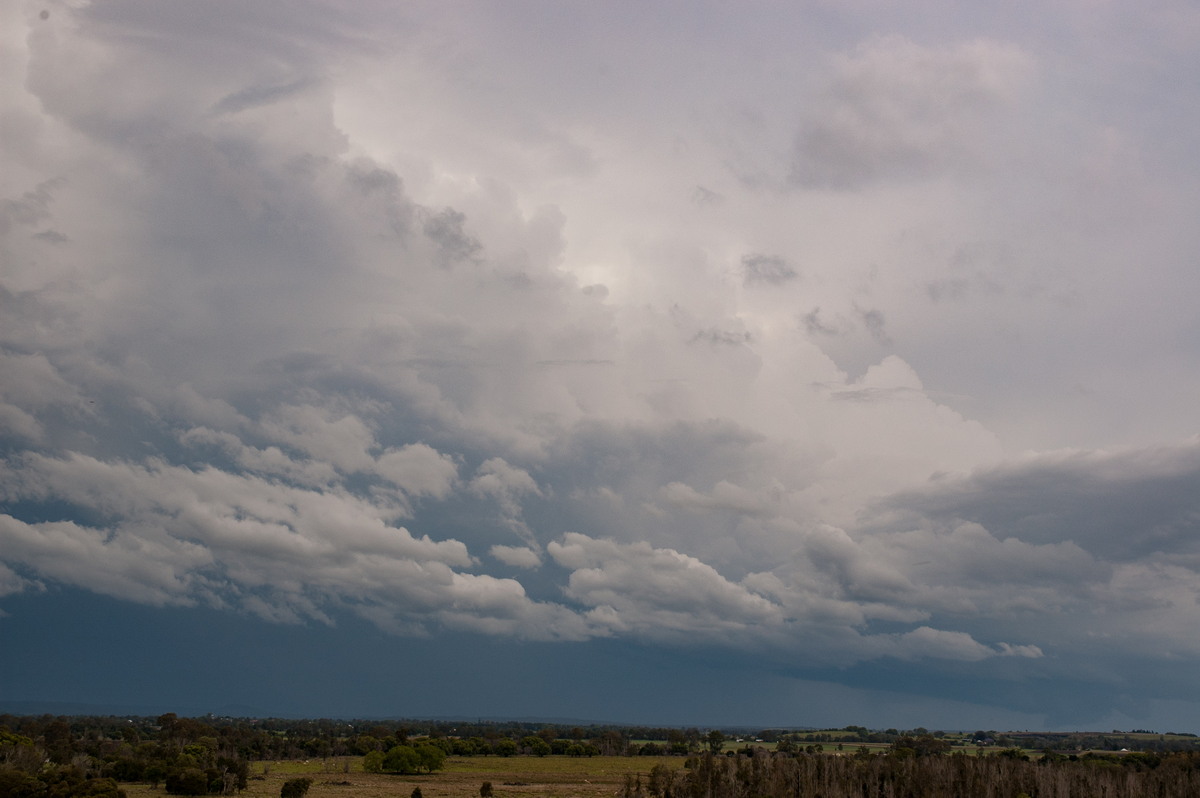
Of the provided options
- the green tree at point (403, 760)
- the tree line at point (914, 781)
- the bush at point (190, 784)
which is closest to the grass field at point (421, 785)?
the bush at point (190, 784)

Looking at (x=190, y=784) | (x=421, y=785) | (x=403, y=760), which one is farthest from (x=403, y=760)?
(x=190, y=784)

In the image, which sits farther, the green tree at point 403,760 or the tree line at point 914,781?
the green tree at point 403,760

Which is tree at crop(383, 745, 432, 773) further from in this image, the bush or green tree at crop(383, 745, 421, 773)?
the bush

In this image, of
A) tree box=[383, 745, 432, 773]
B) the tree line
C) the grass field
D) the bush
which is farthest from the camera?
tree box=[383, 745, 432, 773]

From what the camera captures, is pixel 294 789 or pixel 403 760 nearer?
pixel 294 789

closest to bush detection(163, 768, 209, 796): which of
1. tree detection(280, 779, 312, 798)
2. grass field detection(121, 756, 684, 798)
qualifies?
grass field detection(121, 756, 684, 798)

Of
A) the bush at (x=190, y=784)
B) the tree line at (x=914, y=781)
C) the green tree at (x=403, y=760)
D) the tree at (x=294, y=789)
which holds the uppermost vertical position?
the tree line at (x=914, y=781)

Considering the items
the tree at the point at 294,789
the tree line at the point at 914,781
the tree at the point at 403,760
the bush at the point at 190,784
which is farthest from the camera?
the tree at the point at 403,760

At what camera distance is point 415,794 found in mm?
133125

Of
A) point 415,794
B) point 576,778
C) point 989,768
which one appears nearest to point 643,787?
point 576,778

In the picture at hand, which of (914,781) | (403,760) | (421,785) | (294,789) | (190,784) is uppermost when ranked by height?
(914,781)

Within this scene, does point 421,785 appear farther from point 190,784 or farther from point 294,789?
point 294,789

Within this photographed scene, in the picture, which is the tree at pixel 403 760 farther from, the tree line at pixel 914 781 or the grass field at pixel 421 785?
the tree line at pixel 914 781

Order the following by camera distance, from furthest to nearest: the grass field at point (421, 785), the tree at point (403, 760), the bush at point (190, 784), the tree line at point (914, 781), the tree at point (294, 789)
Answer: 1. the tree at point (403, 760)
2. the grass field at point (421, 785)
3. the tree line at point (914, 781)
4. the bush at point (190, 784)
5. the tree at point (294, 789)
